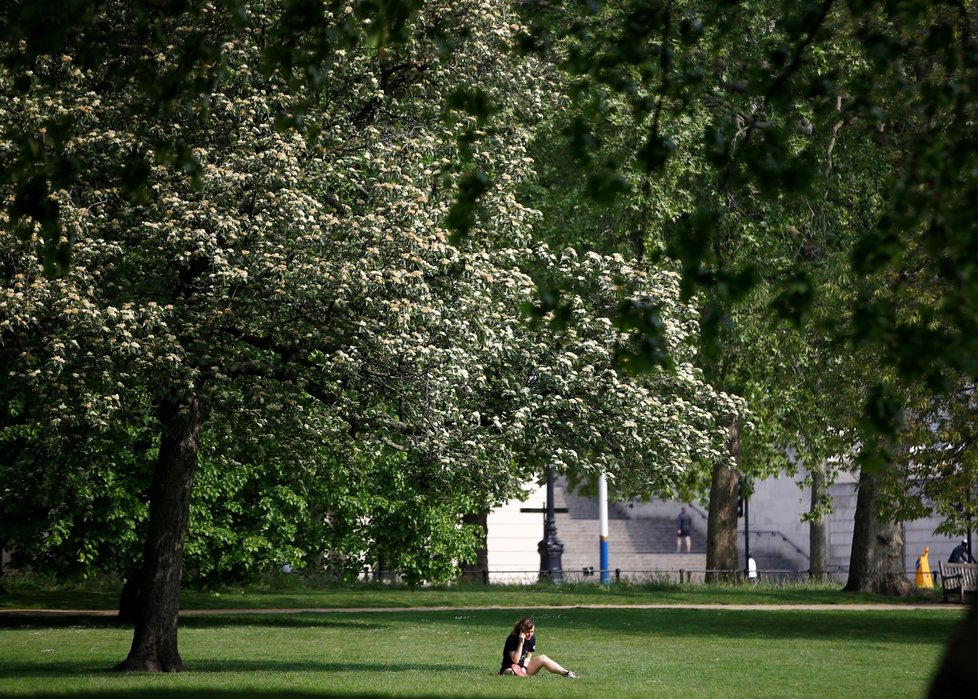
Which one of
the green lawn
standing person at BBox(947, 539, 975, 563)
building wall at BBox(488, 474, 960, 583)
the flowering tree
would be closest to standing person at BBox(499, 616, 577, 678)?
the flowering tree

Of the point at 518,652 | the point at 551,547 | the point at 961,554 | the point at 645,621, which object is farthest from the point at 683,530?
the point at 518,652

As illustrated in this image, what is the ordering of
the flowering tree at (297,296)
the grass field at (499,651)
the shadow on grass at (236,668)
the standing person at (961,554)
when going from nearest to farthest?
the grass field at (499,651) → the flowering tree at (297,296) → the shadow on grass at (236,668) → the standing person at (961,554)

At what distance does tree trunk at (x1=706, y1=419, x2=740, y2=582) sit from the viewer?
3788 centimetres

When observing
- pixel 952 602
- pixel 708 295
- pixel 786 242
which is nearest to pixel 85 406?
pixel 708 295

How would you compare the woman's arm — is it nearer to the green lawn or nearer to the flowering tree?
the flowering tree

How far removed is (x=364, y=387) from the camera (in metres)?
17.6

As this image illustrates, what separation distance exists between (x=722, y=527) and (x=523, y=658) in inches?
862

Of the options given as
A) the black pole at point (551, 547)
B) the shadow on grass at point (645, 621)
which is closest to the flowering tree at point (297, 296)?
the shadow on grass at point (645, 621)

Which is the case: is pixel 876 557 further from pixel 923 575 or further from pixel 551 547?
pixel 551 547

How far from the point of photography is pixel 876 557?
3406 cm

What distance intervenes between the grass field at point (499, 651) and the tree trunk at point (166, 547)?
0.54m

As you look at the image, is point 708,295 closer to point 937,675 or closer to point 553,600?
point 553,600

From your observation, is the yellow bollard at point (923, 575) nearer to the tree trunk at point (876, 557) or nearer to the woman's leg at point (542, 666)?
the tree trunk at point (876, 557)

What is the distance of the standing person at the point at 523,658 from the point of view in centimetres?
1759
